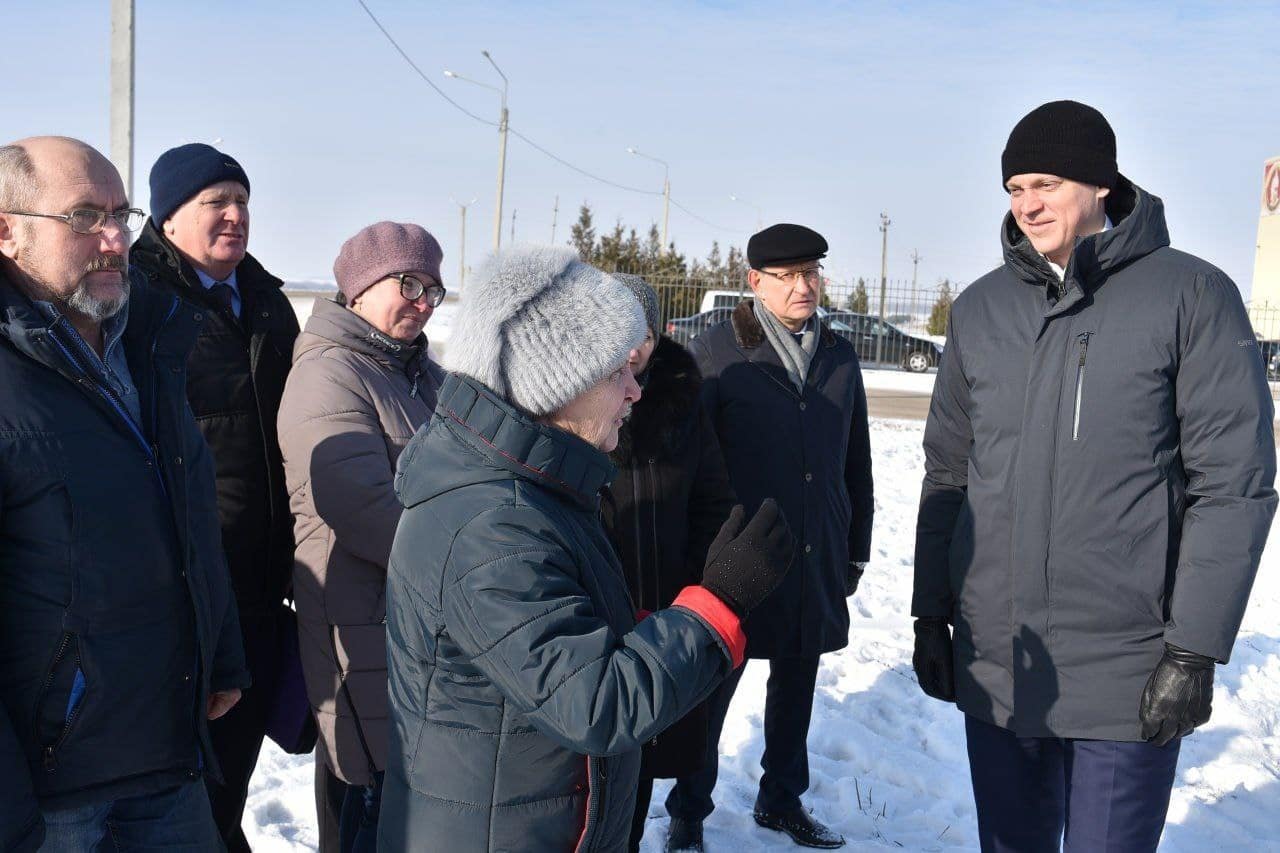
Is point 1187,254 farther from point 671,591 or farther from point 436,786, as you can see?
point 436,786

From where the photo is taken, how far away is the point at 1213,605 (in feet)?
8.00

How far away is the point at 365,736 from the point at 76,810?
827 mm

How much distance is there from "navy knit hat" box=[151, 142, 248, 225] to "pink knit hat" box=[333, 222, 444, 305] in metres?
0.42

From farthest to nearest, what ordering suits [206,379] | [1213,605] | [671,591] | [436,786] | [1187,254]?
[671,591]
[206,379]
[1187,254]
[1213,605]
[436,786]

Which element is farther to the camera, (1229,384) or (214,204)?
(214,204)

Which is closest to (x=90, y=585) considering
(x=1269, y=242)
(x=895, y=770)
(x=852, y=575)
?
(x=852, y=575)

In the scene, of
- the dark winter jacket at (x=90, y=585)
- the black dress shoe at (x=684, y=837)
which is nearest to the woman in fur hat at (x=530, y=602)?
the dark winter jacket at (x=90, y=585)

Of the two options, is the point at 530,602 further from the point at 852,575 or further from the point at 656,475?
the point at 852,575

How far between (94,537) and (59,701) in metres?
0.31

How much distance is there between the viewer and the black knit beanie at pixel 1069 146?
8.57ft

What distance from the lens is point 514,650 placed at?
1.73 meters

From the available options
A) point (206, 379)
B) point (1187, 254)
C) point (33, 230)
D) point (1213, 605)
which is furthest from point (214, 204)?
point (1213, 605)

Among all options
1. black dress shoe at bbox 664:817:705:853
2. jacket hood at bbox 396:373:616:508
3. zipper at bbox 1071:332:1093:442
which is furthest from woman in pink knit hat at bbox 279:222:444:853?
zipper at bbox 1071:332:1093:442

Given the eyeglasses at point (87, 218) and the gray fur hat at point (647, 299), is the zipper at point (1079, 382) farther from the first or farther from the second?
the eyeglasses at point (87, 218)
